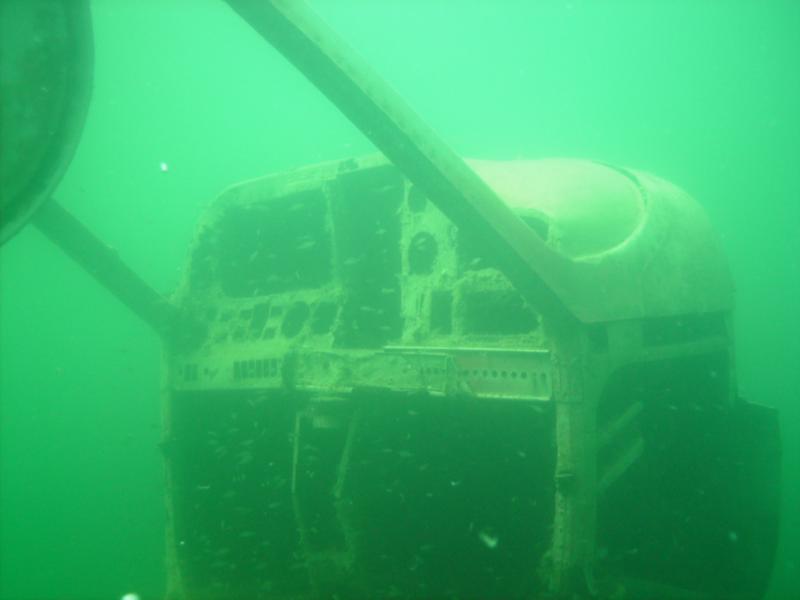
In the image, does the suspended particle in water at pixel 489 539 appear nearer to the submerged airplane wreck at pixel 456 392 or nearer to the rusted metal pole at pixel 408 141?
the submerged airplane wreck at pixel 456 392

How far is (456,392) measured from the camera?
4.60 m

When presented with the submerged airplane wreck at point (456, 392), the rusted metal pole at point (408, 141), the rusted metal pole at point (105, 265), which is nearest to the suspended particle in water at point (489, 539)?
the submerged airplane wreck at point (456, 392)

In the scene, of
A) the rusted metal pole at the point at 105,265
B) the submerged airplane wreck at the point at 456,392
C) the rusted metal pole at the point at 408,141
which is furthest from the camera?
the rusted metal pole at the point at 105,265

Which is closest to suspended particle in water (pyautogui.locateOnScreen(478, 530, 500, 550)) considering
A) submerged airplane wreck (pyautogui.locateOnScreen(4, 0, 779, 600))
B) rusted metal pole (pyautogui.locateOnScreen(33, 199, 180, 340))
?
submerged airplane wreck (pyautogui.locateOnScreen(4, 0, 779, 600))

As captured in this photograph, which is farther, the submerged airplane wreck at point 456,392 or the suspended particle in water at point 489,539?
the suspended particle in water at point 489,539

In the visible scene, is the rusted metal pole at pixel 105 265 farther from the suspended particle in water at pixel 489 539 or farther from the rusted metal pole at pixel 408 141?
the suspended particle in water at pixel 489 539

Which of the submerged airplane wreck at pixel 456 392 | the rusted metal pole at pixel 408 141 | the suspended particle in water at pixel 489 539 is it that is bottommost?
the suspended particle in water at pixel 489 539

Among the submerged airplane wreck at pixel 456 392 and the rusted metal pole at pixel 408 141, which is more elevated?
the rusted metal pole at pixel 408 141

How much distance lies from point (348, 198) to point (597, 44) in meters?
128

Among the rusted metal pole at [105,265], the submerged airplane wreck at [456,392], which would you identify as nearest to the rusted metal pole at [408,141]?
the submerged airplane wreck at [456,392]

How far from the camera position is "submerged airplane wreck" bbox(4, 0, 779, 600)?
4.51 metres

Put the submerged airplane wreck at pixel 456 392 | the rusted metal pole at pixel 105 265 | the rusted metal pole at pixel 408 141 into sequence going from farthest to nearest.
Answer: the rusted metal pole at pixel 105 265 < the submerged airplane wreck at pixel 456 392 < the rusted metal pole at pixel 408 141

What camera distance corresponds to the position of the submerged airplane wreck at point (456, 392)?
178 inches

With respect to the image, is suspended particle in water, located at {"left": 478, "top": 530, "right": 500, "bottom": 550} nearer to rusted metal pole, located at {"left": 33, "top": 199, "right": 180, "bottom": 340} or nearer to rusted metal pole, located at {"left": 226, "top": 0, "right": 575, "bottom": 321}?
rusted metal pole, located at {"left": 226, "top": 0, "right": 575, "bottom": 321}
